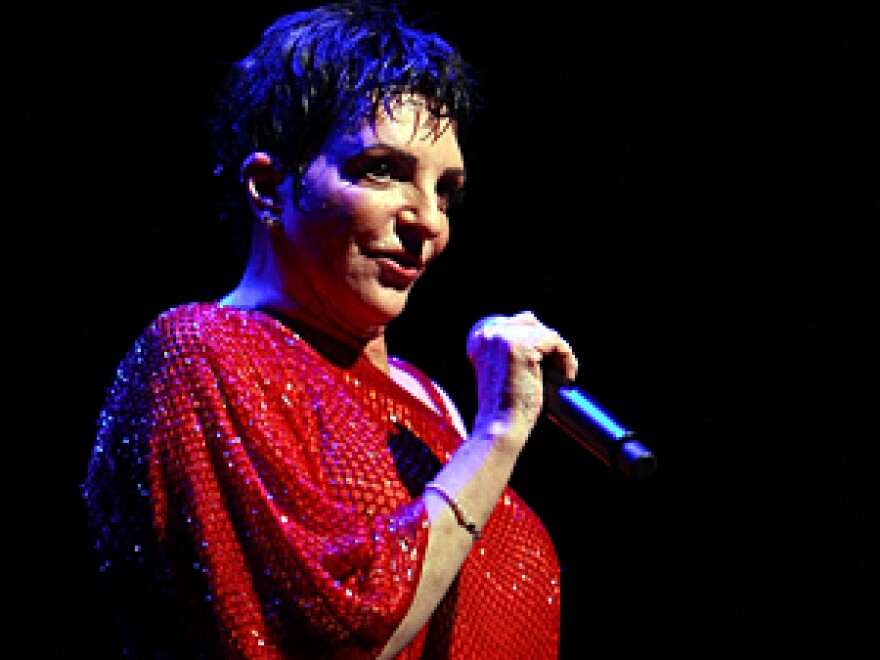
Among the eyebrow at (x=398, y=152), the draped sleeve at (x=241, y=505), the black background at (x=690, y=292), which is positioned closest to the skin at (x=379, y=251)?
the eyebrow at (x=398, y=152)

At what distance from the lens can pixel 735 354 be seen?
2.14 metres

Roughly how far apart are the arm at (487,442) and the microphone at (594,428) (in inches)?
1.2

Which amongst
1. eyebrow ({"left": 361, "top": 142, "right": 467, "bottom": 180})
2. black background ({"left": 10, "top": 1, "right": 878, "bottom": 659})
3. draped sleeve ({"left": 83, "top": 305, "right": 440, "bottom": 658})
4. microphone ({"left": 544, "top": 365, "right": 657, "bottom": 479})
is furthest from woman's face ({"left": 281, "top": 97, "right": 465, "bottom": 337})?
black background ({"left": 10, "top": 1, "right": 878, "bottom": 659})

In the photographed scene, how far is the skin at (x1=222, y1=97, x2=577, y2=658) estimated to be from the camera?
1.11 metres

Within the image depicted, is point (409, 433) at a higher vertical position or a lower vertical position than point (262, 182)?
lower

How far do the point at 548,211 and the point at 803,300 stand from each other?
593mm

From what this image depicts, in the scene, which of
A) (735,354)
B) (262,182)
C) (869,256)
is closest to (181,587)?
(262,182)

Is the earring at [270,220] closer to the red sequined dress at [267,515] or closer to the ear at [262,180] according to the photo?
the ear at [262,180]

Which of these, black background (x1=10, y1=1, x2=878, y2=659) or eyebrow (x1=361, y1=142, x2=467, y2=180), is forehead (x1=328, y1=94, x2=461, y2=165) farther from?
black background (x1=10, y1=1, x2=878, y2=659)

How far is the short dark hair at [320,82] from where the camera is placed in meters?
1.18

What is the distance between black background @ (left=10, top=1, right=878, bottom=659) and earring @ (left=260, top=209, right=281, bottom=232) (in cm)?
81

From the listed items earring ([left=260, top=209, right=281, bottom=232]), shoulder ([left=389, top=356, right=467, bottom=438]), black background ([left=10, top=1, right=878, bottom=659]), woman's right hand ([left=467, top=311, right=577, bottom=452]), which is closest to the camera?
woman's right hand ([left=467, top=311, right=577, bottom=452])

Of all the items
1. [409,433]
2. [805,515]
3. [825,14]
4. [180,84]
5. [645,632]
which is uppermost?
[825,14]

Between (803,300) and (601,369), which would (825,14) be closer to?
(803,300)
